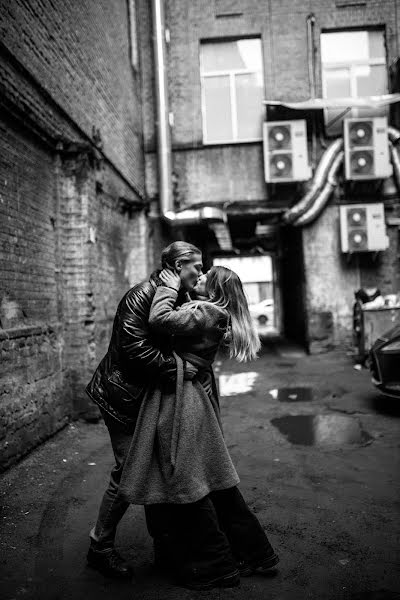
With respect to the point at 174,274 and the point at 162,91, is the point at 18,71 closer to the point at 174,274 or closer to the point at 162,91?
the point at 174,274

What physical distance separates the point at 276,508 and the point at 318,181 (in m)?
8.60

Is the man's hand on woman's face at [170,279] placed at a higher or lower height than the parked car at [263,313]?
higher

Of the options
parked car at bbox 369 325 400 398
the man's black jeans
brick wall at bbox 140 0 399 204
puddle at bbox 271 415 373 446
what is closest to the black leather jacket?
the man's black jeans

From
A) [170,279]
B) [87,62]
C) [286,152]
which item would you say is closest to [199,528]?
[170,279]

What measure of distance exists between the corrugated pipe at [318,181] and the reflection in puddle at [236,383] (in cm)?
382

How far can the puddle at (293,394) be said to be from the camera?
7.11m

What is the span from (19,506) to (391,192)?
410 inches

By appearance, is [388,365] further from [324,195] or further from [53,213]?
[324,195]

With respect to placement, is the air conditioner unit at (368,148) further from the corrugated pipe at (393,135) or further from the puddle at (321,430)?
the puddle at (321,430)

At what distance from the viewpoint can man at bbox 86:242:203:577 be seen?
2541 millimetres

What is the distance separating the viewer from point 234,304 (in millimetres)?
2617

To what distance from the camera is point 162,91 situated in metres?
10.9

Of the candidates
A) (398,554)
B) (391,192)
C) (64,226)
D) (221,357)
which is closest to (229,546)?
(398,554)

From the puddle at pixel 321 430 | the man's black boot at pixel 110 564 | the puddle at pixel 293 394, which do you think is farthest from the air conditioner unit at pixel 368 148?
the man's black boot at pixel 110 564
